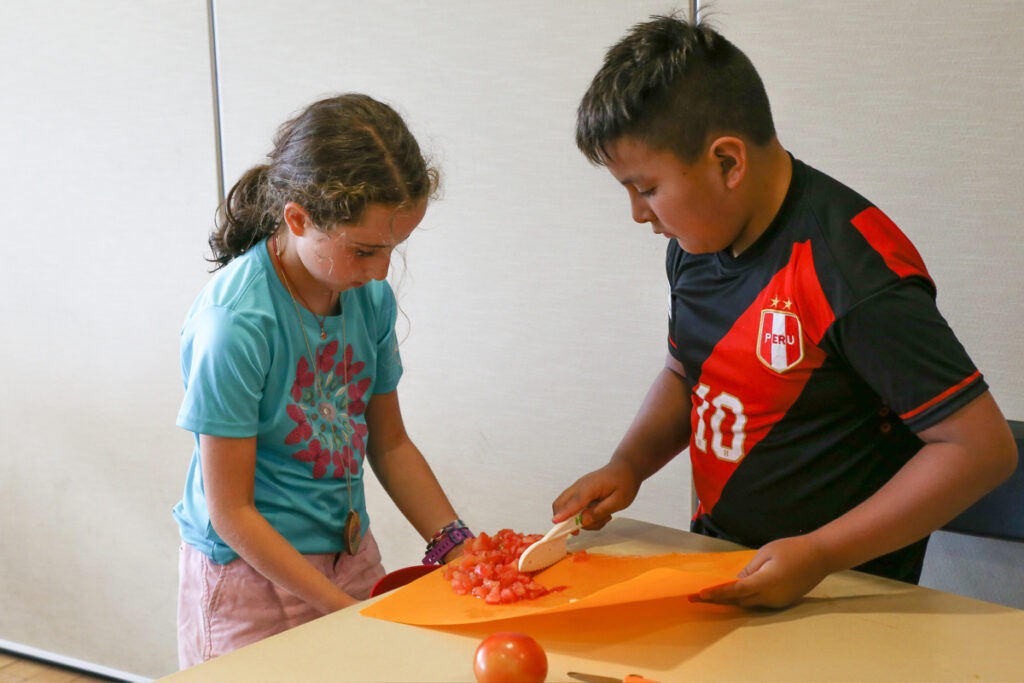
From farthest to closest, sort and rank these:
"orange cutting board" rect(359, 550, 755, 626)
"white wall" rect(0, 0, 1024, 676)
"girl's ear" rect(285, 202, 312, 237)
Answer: "white wall" rect(0, 0, 1024, 676) < "girl's ear" rect(285, 202, 312, 237) < "orange cutting board" rect(359, 550, 755, 626)

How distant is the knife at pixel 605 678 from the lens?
0.82 m

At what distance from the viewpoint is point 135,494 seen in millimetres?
2350

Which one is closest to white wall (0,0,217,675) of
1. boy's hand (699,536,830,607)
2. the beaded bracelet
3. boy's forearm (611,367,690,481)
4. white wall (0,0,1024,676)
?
A: white wall (0,0,1024,676)

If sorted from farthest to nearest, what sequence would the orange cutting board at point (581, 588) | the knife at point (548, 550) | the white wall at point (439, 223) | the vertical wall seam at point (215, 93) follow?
the vertical wall seam at point (215, 93)
the white wall at point (439, 223)
the knife at point (548, 550)
the orange cutting board at point (581, 588)

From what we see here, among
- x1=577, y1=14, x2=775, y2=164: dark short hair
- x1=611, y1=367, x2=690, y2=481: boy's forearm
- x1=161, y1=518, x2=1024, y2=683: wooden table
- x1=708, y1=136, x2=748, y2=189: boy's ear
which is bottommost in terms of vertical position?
x1=161, y1=518, x2=1024, y2=683: wooden table

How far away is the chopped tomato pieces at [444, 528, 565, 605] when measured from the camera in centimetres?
101

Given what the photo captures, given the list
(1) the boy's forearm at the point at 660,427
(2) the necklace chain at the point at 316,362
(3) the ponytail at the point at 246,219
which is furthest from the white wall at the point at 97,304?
(1) the boy's forearm at the point at 660,427

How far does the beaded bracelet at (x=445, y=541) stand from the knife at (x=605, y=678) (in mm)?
483

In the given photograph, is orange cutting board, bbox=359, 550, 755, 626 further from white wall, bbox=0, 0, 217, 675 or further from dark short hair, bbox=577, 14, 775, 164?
white wall, bbox=0, 0, 217, 675

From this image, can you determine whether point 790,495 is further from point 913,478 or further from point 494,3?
point 494,3

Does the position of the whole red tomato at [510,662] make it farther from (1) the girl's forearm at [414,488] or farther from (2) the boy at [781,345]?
(1) the girl's forearm at [414,488]

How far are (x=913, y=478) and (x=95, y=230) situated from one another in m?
1.93

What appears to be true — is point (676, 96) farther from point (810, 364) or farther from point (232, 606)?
point (232, 606)

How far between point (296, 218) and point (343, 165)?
0.09 m
